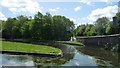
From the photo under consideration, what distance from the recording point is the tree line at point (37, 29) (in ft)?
323

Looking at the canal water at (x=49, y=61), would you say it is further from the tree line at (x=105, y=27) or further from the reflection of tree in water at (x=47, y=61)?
the tree line at (x=105, y=27)

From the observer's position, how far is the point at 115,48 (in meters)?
56.4

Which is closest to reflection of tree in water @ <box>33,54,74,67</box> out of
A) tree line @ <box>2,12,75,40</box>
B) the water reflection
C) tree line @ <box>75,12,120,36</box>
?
the water reflection

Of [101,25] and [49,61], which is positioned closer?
[49,61]

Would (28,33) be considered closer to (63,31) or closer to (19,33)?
(19,33)

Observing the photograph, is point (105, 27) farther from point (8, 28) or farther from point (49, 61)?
point (49, 61)

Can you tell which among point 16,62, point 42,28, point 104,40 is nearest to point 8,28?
point 42,28

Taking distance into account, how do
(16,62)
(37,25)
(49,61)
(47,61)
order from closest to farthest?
(16,62), (47,61), (49,61), (37,25)

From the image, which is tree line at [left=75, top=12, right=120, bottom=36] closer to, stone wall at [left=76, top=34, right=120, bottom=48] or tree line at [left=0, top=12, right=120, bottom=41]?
tree line at [left=0, top=12, right=120, bottom=41]

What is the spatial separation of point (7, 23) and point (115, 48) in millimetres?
70256

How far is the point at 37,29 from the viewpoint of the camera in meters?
98.2

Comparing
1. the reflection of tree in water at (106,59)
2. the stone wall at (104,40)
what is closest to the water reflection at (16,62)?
the reflection of tree in water at (106,59)

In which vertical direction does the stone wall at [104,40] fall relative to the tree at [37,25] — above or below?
below

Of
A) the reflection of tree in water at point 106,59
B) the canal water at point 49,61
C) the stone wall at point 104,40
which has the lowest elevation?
the reflection of tree in water at point 106,59
